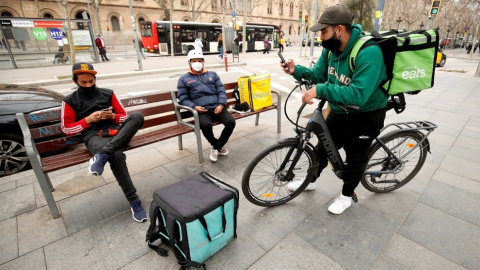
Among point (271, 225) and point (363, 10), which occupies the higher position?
point (363, 10)

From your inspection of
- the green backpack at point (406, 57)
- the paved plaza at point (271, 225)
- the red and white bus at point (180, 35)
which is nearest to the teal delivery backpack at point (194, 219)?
the paved plaza at point (271, 225)

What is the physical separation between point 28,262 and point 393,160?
12.0 feet

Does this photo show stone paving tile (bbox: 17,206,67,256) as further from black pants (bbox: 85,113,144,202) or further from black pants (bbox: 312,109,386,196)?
black pants (bbox: 312,109,386,196)

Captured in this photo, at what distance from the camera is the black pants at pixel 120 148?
2602mm

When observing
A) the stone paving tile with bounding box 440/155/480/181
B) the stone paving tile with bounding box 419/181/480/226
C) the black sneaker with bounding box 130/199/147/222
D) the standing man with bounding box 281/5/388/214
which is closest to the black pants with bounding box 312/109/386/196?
the standing man with bounding box 281/5/388/214

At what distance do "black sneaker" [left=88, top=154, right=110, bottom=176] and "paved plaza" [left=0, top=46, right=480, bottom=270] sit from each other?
54 centimetres

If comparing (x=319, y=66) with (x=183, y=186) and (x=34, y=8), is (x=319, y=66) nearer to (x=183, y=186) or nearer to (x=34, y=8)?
(x=183, y=186)

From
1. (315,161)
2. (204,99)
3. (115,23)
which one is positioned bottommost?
(315,161)

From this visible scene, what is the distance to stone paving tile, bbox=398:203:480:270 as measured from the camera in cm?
213

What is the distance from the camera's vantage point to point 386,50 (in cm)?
196

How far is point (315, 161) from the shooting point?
8.80 ft

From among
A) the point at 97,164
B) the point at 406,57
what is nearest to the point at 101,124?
the point at 97,164

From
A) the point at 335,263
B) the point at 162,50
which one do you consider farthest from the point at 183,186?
the point at 162,50

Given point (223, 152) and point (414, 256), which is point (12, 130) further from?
point (414, 256)
